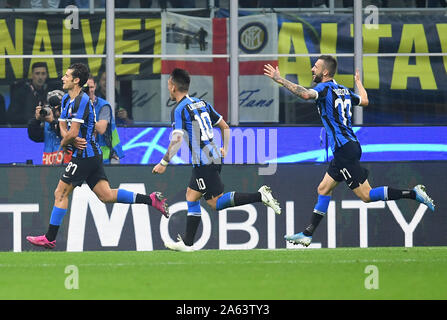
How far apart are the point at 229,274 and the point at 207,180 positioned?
6.92 feet

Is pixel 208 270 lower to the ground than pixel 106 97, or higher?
lower

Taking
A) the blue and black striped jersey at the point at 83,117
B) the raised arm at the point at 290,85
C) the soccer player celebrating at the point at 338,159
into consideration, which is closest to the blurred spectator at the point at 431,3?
the soccer player celebrating at the point at 338,159

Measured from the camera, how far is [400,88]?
757 inches

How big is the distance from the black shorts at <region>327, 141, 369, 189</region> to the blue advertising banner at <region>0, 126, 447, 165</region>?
16.2 feet

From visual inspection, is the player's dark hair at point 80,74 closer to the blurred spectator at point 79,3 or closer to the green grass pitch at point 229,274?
the green grass pitch at point 229,274

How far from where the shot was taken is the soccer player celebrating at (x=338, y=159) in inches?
503

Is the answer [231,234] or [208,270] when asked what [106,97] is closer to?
[231,234]

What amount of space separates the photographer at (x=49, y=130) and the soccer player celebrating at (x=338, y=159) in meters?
3.42

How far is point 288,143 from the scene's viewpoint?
1811cm

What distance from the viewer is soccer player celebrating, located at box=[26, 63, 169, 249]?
1276cm

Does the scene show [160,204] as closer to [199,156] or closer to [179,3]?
[199,156]

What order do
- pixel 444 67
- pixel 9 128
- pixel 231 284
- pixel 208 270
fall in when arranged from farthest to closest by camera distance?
pixel 444 67
pixel 9 128
pixel 208 270
pixel 231 284
